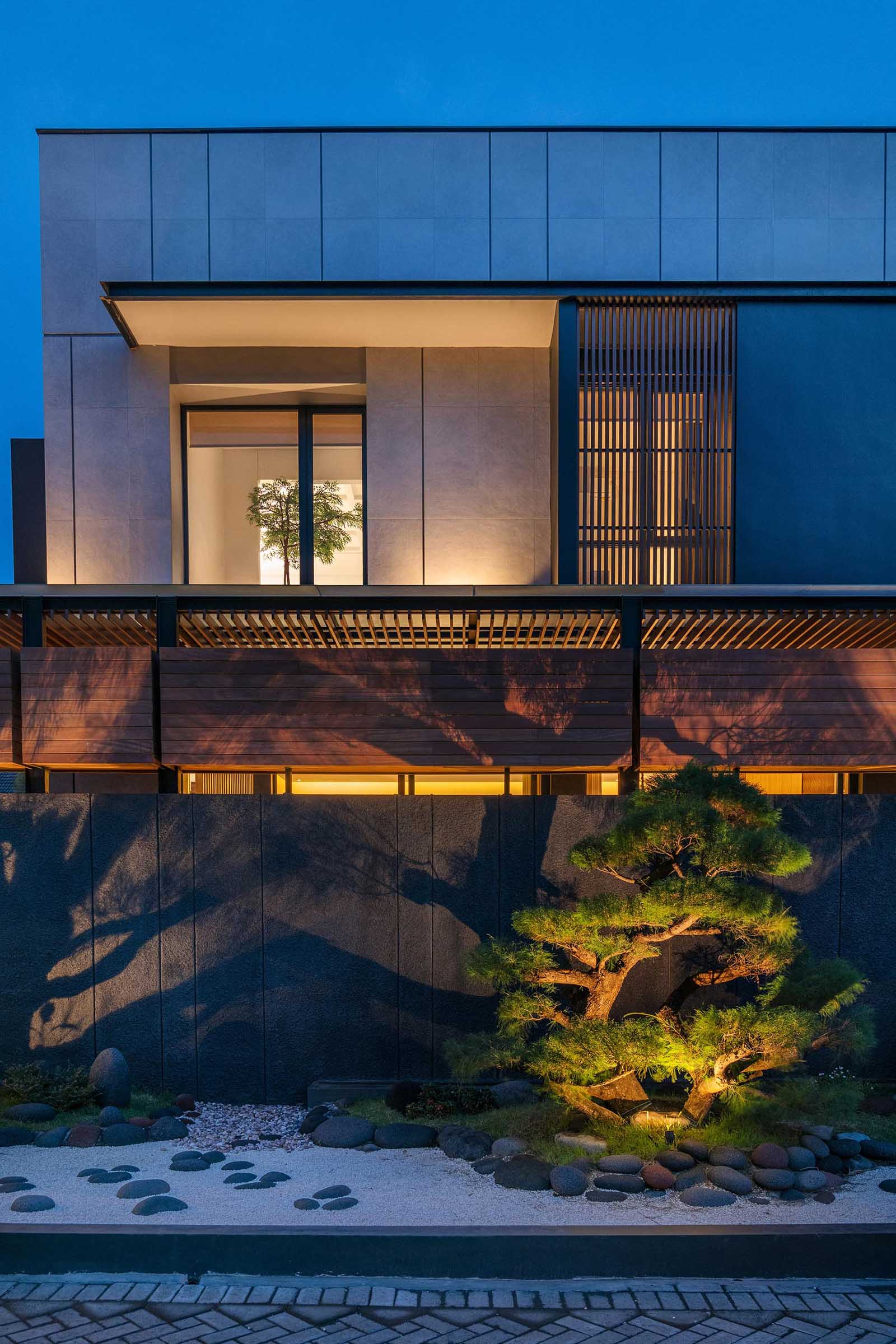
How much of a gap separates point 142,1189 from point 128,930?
92.4 inches

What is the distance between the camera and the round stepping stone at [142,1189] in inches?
212

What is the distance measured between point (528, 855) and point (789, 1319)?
357 centimetres

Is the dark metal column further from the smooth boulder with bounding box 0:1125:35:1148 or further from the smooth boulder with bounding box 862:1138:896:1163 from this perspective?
the smooth boulder with bounding box 0:1125:35:1148

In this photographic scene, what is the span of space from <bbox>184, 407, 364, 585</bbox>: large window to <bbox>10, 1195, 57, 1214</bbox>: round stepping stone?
22.7 ft

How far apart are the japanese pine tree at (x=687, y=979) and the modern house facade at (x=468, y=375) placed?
2.98 metres

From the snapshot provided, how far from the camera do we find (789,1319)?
4348mm

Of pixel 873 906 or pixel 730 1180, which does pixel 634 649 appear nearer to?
pixel 873 906

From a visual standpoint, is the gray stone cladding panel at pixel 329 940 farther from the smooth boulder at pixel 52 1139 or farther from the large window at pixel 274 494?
the large window at pixel 274 494

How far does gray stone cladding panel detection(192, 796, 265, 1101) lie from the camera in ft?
24.1

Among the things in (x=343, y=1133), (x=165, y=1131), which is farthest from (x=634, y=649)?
(x=165, y=1131)

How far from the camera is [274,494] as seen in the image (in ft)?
36.2

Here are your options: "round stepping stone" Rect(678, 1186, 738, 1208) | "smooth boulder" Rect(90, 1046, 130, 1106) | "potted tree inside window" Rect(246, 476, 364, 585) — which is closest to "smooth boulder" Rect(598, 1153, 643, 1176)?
"round stepping stone" Rect(678, 1186, 738, 1208)

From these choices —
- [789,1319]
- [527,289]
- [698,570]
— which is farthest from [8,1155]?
[527,289]

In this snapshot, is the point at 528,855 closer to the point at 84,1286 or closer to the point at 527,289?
the point at 84,1286
